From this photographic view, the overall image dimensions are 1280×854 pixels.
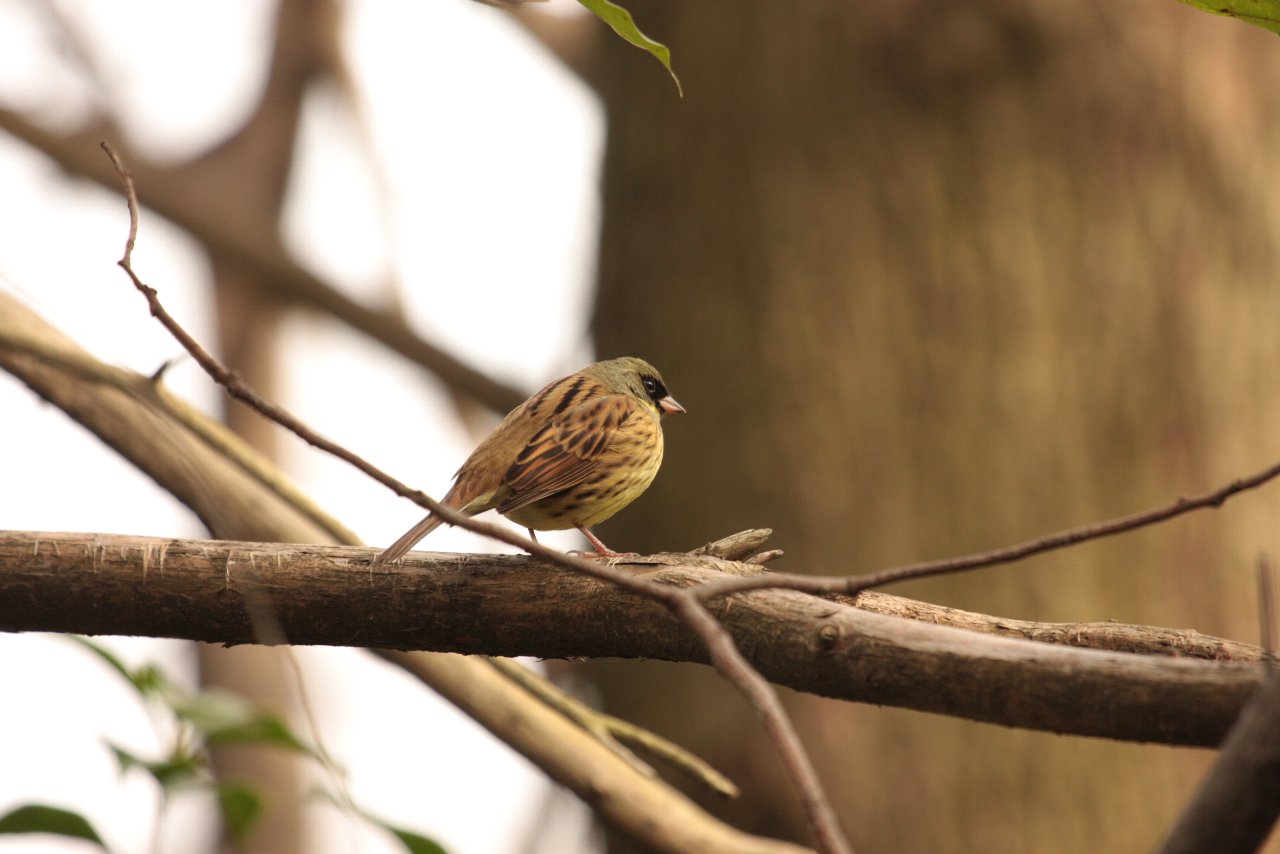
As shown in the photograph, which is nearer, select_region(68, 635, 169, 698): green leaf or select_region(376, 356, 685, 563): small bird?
select_region(68, 635, 169, 698): green leaf

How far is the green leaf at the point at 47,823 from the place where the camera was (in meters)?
2.87

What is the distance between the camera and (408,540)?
3.55 metres

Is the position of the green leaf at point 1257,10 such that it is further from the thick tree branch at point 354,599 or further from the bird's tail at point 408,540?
the bird's tail at point 408,540

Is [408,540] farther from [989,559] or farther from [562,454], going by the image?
[989,559]

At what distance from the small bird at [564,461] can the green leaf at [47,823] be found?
200 cm

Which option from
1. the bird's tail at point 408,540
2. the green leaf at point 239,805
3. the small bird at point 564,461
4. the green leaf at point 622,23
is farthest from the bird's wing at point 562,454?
the green leaf at point 622,23

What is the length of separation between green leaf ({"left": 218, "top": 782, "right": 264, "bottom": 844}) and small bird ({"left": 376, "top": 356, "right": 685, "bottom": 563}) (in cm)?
167

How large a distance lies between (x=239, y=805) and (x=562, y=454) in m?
2.00

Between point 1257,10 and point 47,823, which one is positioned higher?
point 1257,10

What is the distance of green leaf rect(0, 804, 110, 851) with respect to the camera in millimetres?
2871

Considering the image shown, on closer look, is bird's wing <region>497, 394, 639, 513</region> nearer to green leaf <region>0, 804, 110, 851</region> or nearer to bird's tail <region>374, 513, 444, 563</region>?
bird's tail <region>374, 513, 444, 563</region>

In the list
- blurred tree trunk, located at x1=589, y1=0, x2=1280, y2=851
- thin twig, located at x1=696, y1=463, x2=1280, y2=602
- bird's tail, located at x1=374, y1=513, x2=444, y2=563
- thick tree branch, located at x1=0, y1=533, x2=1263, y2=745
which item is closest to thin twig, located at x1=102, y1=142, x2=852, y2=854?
thin twig, located at x1=696, y1=463, x2=1280, y2=602

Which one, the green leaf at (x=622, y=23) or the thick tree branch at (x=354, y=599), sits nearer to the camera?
the green leaf at (x=622, y=23)

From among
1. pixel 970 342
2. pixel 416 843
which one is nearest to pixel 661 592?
pixel 416 843
